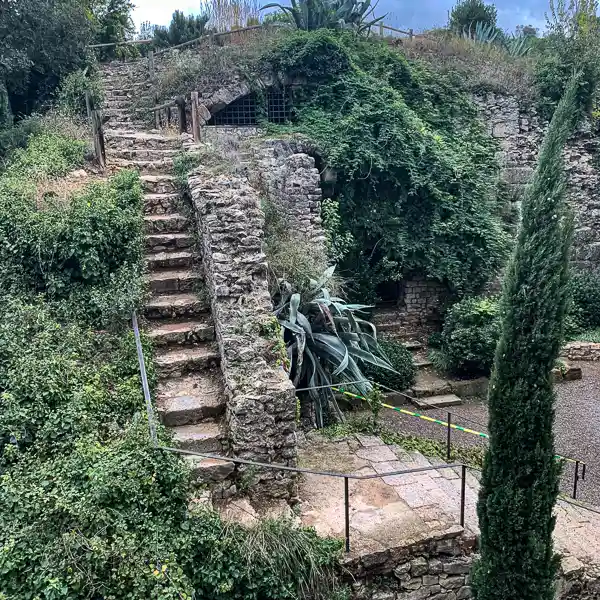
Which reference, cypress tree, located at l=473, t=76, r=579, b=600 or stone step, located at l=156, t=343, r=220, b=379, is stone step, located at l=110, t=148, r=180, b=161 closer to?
stone step, located at l=156, t=343, r=220, b=379

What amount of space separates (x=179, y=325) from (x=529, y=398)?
11.9 feet

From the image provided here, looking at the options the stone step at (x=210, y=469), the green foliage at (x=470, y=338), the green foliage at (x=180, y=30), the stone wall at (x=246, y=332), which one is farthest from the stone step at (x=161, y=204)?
the green foliage at (x=180, y=30)

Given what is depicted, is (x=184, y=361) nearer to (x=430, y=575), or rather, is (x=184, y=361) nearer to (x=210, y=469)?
(x=210, y=469)

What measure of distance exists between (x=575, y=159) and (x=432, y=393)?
24.9ft

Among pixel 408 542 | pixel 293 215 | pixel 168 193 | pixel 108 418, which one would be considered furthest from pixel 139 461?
pixel 293 215

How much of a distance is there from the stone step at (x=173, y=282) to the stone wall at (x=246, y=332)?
22 cm

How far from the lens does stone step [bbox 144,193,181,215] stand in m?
7.59

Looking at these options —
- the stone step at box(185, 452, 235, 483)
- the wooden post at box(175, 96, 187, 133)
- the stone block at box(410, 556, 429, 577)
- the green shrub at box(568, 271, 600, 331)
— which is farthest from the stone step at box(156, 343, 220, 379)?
the green shrub at box(568, 271, 600, 331)

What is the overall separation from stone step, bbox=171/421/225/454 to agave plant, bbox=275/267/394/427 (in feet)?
5.39

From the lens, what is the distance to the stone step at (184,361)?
566 cm

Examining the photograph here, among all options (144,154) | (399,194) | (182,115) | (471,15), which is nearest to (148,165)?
(144,154)

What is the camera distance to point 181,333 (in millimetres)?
6020

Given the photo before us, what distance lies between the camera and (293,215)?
9.89 meters

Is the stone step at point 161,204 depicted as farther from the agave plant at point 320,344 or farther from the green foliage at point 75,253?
the agave plant at point 320,344
